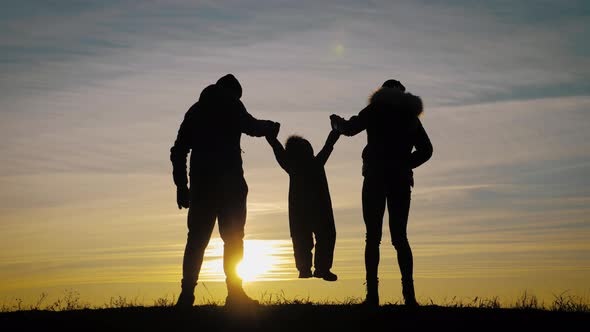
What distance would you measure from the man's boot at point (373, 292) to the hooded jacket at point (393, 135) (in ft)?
5.04

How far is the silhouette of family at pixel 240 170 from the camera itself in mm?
10406

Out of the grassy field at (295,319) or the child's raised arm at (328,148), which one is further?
the child's raised arm at (328,148)

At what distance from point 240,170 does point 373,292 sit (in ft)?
8.62

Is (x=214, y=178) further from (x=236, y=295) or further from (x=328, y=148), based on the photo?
(x=328, y=148)

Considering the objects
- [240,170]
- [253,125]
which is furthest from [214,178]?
[253,125]

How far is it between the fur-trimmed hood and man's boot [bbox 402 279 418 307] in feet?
7.99

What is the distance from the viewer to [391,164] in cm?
1070

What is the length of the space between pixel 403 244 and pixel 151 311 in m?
3.65

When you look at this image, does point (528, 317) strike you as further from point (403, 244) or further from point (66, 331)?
point (66, 331)

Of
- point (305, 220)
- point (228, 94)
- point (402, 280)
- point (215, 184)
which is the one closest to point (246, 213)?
point (215, 184)

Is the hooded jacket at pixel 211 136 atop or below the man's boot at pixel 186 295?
atop

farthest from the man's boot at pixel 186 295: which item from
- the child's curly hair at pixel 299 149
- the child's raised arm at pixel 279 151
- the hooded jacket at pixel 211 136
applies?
the child's curly hair at pixel 299 149

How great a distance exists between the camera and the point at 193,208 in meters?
10.5

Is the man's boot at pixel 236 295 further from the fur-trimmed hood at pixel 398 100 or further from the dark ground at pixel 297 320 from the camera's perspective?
the fur-trimmed hood at pixel 398 100
